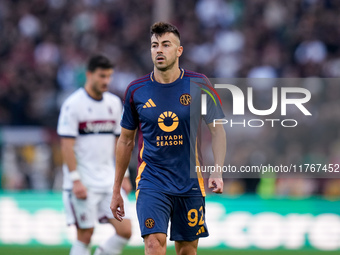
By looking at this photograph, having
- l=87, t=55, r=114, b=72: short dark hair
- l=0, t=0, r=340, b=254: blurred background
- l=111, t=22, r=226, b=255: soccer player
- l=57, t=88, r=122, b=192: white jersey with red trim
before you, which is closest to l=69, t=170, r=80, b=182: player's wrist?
l=57, t=88, r=122, b=192: white jersey with red trim

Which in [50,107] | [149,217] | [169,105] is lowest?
[149,217]

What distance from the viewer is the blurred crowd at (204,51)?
12.0 metres

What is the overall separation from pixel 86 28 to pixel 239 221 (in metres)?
9.04

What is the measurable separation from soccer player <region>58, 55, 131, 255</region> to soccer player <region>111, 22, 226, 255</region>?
169 cm

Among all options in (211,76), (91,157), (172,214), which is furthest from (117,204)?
(211,76)

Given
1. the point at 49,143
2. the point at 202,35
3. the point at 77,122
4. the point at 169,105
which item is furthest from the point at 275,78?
the point at 169,105

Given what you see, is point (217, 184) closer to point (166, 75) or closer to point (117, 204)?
point (117, 204)

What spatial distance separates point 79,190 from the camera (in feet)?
24.8

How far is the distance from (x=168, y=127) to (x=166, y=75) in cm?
46

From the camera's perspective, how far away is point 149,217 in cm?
573

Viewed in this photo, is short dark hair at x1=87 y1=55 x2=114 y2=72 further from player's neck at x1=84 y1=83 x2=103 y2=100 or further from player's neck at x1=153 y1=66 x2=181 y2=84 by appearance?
player's neck at x1=153 y1=66 x2=181 y2=84

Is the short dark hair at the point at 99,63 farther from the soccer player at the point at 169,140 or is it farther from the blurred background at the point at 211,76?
the blurred background at the point at 211,76

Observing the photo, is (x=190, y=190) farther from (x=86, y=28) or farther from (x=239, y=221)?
(x=86, y=28)

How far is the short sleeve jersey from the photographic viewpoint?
589cm
